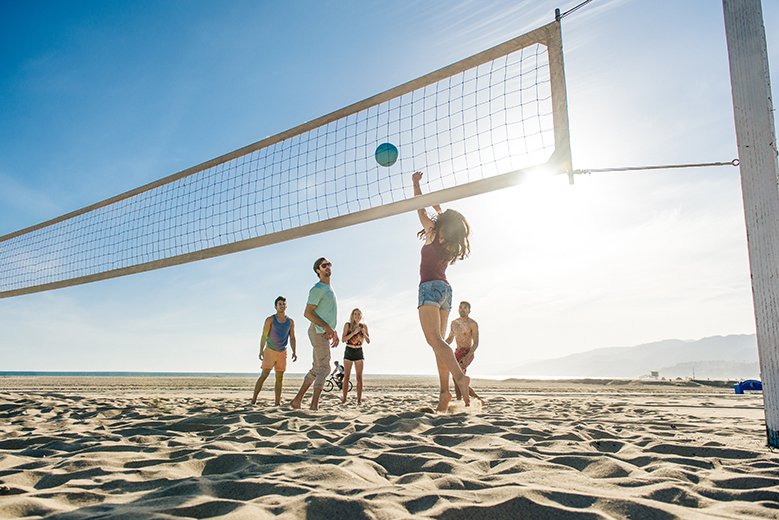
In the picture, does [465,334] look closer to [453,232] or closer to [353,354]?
[353,354]

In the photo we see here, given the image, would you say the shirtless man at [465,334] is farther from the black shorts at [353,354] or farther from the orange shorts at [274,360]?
the orange shorts at [274,360]

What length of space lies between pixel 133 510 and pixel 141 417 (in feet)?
10.2

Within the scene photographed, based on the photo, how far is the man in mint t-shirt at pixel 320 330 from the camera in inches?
195

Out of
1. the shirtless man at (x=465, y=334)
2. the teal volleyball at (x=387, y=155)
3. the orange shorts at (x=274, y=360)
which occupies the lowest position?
the orange shorts at (x=274, y=360)

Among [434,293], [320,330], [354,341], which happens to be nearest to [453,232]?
[434,293]

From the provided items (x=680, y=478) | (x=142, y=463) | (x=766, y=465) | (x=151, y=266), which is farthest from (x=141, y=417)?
(x=766, y=465)

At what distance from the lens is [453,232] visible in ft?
13.3

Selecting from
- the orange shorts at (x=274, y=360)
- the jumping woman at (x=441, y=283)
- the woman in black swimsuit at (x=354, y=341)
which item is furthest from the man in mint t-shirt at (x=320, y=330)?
the woman in black swimsuit at (x=354, y=341)

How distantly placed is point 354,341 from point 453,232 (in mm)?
3345

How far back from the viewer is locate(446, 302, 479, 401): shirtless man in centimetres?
628

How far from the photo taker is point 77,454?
238 centimetres

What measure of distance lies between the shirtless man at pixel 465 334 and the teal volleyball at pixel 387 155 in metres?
2.31

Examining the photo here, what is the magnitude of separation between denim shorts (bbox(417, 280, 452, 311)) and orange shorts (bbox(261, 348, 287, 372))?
2548 millimetres

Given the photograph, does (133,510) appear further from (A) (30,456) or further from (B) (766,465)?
(B) (766,465)
